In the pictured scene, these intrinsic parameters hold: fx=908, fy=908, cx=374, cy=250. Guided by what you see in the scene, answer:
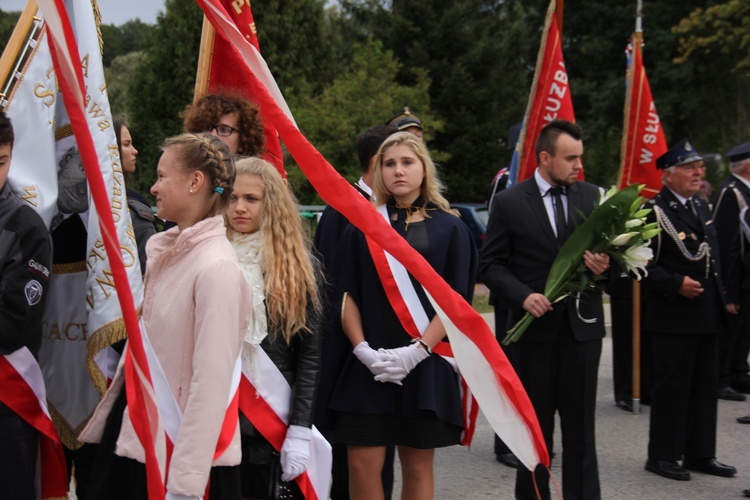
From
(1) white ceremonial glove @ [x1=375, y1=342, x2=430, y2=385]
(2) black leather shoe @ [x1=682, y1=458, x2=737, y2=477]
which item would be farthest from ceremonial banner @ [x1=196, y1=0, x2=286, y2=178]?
(2) black leather shoe @ [x1=682, y1=458, x2=737, y2=477]

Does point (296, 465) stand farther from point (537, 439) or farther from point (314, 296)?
point (537, 439)

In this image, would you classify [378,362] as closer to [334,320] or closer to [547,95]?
[334,320]

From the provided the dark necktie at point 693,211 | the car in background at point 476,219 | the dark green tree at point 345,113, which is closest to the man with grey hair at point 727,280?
the dark necktie at point 693,211

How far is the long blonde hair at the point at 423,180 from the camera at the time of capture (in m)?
4.26

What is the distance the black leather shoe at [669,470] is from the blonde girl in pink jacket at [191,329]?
3788 millimetres

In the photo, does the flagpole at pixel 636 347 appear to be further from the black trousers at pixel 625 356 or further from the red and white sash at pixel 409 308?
the red and white sash at pixel 409 308

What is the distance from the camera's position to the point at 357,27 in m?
29.5

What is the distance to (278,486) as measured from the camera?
3270mm

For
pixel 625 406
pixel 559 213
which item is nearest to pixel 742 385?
pixel 625 406

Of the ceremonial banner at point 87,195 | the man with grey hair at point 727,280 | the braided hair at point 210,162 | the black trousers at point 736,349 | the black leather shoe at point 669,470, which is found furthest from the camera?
the black trousers at point 736,349

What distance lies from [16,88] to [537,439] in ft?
8.34

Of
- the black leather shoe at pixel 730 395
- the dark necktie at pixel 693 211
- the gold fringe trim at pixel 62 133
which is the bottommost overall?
the black leather shoe at pixel 730 395

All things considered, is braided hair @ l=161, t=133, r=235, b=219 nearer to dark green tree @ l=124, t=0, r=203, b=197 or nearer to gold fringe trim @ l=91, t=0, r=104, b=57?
gold fringe trim @ l=91, t=0, r=104, b=57

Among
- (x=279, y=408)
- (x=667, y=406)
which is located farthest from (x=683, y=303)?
(x=279, y=408)
